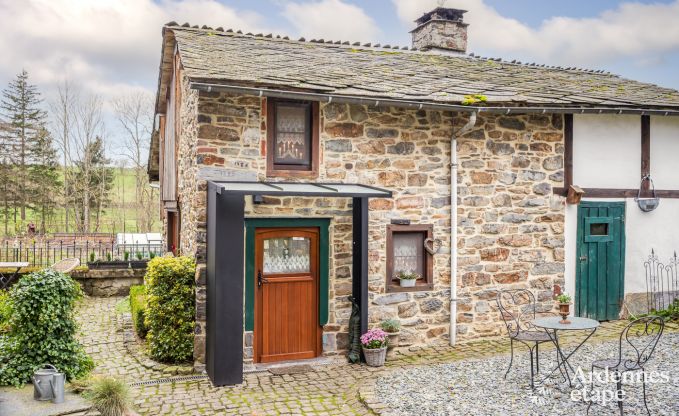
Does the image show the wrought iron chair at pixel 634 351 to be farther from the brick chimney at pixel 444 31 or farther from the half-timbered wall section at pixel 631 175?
the brick chimney at pixel 444 31

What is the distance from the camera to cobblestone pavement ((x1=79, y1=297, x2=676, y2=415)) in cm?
600

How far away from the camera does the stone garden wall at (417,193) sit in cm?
741

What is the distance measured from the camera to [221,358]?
6.76 metres

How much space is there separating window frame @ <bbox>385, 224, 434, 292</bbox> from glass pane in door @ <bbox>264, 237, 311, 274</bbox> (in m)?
1.23

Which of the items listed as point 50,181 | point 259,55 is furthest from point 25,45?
point 259,55

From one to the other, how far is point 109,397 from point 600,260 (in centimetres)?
799

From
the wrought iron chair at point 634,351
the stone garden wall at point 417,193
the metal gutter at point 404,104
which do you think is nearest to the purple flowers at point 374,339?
the stone garden wall at point 417,193

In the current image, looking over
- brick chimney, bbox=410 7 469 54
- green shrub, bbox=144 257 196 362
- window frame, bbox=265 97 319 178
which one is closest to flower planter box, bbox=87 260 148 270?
green shrub, bbox=144 257 196 362

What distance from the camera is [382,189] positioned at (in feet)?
25.7

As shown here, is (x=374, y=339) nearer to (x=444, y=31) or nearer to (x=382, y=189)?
(x=382, y=189)

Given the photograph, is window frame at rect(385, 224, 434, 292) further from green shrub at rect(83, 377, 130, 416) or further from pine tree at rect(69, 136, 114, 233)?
pine tree at rect(69, 136, 114, 233)

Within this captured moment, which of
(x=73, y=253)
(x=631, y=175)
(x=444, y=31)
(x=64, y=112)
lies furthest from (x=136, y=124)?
(x=631, y=175)

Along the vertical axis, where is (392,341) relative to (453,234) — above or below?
below

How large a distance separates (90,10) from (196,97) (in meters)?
20.4
